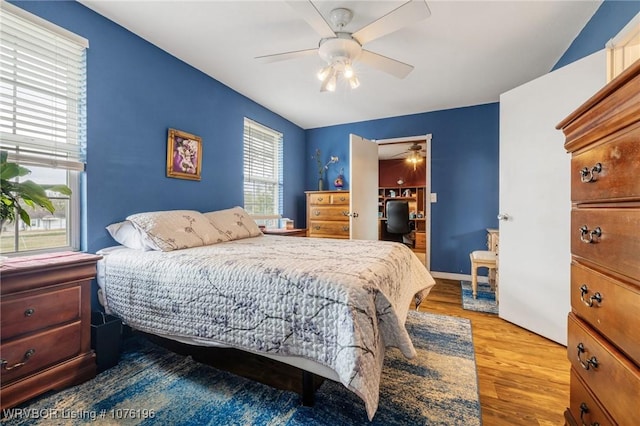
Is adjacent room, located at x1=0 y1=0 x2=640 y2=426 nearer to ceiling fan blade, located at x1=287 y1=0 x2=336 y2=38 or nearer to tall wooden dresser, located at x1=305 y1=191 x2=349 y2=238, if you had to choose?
ceiling fan blade, located at x1=287 y1=0 x2=336 y2=38

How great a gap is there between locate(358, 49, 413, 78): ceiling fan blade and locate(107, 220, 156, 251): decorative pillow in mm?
2081

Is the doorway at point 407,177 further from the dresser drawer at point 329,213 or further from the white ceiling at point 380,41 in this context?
the white ceiling at point 380,41

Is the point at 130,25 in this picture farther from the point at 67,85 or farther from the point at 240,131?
the point at 240,131

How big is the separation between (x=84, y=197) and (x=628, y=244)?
109 inches

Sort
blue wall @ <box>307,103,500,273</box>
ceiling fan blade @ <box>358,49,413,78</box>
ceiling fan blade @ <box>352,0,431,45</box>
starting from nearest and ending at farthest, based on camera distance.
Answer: ceiling fan blade @ <box>352,0,431,45</box> → ceiling fan blade @ <box>358,49,413,78</box> → blue wall @ <box>307,103,500,273</box>

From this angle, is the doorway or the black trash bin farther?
the doorway

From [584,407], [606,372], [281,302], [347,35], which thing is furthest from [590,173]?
[347,35]

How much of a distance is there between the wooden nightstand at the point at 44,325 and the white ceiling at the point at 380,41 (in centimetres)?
185

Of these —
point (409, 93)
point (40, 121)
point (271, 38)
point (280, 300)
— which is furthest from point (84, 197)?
point (409, 93)

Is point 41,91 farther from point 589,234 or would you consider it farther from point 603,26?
point 603,26

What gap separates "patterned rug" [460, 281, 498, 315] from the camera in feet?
8.99

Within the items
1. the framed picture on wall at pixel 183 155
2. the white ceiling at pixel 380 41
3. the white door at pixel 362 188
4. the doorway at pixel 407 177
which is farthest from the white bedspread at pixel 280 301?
the doorway at pixel 407 177

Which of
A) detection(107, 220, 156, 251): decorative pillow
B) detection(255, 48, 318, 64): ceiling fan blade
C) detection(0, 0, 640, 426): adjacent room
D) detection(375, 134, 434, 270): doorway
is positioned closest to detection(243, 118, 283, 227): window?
detection(0, 0, 640, 426): adjacent room

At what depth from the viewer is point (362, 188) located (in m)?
3.88
